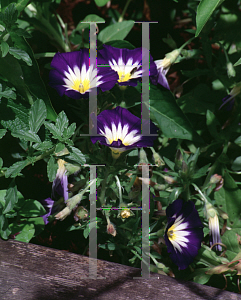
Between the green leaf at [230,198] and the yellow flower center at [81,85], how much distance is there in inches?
18.8

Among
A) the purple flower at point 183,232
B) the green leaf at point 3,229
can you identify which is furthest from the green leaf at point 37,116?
the purple flower at point 183,232

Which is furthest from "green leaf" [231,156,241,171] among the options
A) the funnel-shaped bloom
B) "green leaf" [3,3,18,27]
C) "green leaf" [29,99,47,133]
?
"green leaf" [3,3,18,27]

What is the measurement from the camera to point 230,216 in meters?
0.99

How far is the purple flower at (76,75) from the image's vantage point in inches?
29.0

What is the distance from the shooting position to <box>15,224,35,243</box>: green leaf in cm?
84

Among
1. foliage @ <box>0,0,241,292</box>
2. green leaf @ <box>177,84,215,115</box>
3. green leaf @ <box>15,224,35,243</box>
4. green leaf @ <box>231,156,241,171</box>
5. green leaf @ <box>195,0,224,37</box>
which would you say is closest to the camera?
green leaf @ <box>195,0,224,37</box>

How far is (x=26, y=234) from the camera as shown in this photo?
853mm

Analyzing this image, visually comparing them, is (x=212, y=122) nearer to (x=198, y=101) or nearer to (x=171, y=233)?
(x=198, y=101)

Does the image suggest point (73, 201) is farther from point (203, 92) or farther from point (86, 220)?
point (203, 92)

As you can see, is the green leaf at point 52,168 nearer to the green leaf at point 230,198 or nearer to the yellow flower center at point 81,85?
the yellow flower center at point 81,85

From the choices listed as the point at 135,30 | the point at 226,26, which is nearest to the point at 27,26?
the point at 135,30

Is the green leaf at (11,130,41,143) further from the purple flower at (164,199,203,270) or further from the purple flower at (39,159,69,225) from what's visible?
the purple flower at (164,199,203,270)

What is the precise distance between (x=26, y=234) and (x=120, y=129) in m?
0.37

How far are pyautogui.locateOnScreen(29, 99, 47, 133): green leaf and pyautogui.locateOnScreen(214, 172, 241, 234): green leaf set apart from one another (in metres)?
0.56
